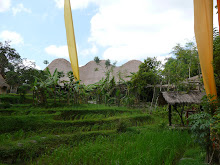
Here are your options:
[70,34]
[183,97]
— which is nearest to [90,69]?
[70,34]

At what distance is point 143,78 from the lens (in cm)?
796

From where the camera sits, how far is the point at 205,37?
10.6 ft

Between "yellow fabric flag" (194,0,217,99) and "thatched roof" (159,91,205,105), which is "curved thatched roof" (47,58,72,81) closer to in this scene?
"thatched roof" (159,91,205,105)

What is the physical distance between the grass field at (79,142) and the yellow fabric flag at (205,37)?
1338 mm

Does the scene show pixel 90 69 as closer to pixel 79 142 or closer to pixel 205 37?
pixel 79 142

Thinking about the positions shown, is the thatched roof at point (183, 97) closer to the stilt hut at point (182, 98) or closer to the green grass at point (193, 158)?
the stilt hut at point (182, 98)

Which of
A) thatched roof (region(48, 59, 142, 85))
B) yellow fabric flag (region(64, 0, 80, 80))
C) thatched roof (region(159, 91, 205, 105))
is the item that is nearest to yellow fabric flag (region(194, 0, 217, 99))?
thatched roof (region(159, 91, 205, 105))

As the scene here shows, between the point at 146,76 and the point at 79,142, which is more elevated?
the point at 146,76

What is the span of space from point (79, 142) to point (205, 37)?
306 cm

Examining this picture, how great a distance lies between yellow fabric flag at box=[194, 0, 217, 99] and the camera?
3.05m

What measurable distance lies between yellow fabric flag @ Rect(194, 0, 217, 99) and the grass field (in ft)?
4.39

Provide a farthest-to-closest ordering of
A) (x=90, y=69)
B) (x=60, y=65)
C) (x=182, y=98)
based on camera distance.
→ (x=90, y=69)
(x=60, y=65)
(x=182, y=98)

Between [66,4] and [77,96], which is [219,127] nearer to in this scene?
[77,96]

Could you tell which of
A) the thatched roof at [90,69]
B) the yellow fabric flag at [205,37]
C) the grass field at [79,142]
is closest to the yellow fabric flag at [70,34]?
the grass field at [79,142]
